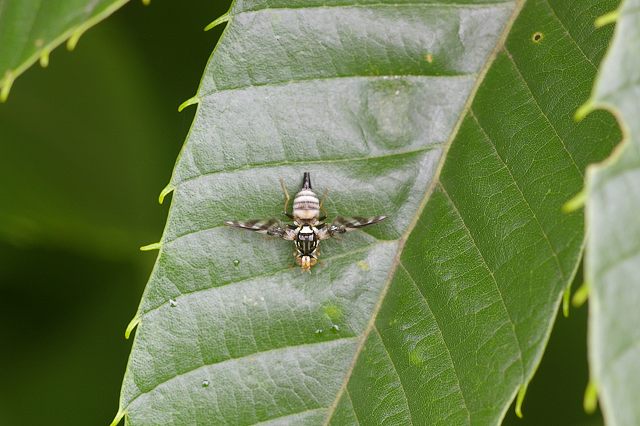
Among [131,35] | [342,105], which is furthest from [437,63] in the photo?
[131,35]

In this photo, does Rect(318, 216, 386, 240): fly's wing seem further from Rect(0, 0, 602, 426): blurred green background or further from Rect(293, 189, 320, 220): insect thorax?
Rect(0, 0, 602, 426): blurred green background

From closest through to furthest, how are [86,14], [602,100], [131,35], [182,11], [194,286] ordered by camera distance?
[602,100]
[86,14]
[194,286]
[182,11]
[131,35]

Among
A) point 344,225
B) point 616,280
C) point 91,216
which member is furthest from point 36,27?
point 616,280

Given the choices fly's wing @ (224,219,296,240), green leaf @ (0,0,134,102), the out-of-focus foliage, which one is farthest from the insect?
the out-of-focus foliage

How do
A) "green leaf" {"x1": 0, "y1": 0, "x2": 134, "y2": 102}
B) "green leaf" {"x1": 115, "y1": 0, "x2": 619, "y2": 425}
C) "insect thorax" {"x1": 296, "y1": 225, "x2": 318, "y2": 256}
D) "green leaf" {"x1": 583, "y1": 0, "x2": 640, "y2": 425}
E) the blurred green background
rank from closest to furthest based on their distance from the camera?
"green leaf" {"x1": 583, "y1": 0, "x2": 640, "y2": 425} → "green leaf" {"x1": 0, "y1": 0, "x2": 134, "y2": 102} → "green leaf" {"x1": 115, "y1": 0, "x2": 619, "y2": 425} → "insect thorax" {"x1": 296, "y1": 225, "x2": 318, "y2": 256} → the blurred green background

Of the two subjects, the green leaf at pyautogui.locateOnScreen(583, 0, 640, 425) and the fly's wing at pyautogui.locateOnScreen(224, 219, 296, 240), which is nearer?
the green leaf at pyautogui.locateOnScreen(583, 0, 640, 425)

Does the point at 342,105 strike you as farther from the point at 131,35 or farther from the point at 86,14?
the point at 131,35

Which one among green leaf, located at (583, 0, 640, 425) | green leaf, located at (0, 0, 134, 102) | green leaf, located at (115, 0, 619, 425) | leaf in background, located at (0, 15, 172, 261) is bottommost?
green leaf, located at (583, 0, 640, 425)

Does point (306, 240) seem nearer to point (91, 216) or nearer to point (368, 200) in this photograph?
point (368, 200)
